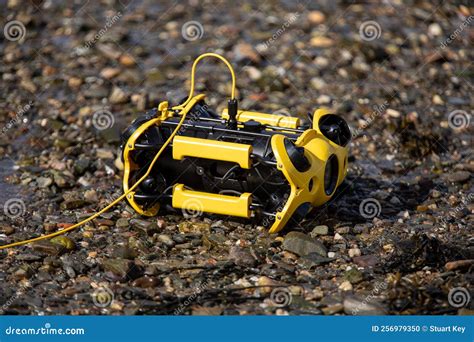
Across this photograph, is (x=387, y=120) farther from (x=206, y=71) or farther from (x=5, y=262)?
(x=5, y=262)

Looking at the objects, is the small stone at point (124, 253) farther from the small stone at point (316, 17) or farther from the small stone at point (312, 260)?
the small stone at point (316, 17)

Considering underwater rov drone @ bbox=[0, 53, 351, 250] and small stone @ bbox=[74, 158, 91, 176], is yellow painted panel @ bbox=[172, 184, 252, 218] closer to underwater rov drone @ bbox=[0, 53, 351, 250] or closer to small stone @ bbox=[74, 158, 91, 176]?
underwater rov drone @ bbox=[0, 53, 351, 250]

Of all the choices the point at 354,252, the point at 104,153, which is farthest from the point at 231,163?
the point at 104,153

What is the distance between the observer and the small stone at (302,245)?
287 inches

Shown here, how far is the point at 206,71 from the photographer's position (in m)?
11.5

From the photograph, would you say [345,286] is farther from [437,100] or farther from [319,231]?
[437,100]

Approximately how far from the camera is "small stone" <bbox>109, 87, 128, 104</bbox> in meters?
10.5

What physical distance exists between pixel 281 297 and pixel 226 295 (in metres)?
0.46

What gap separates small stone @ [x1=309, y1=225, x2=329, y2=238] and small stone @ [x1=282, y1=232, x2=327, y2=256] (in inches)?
8.0

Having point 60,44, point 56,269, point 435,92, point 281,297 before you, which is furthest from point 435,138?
point 60,44

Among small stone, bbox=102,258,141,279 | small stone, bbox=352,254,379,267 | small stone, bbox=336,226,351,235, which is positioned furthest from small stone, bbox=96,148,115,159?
small stone, bbox=352,254,379,267

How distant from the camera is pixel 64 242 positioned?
289 inches

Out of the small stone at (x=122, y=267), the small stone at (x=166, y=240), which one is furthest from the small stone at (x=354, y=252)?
the small stone at (x=122, y=267)

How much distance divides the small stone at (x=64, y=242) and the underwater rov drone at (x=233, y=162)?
0.70 meters
